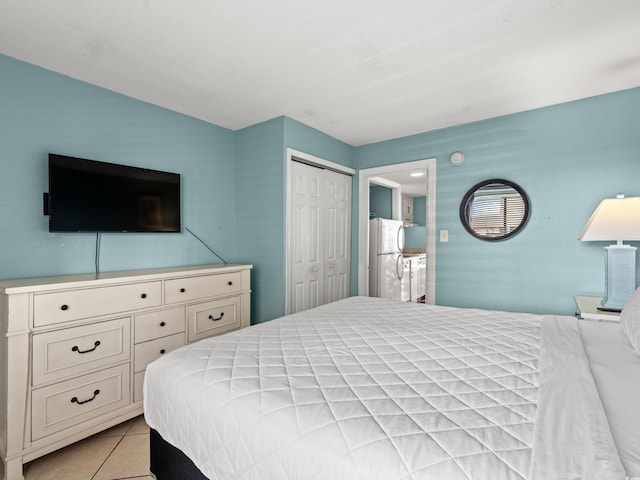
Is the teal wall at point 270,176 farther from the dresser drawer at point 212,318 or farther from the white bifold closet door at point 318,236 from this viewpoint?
the dresser drawer at point 212,318

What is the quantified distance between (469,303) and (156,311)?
275 centimetres

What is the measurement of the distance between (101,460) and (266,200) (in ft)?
7.28

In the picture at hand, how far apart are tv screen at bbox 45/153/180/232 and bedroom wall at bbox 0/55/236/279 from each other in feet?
0.40

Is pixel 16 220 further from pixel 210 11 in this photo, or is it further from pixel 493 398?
pixel 493 398

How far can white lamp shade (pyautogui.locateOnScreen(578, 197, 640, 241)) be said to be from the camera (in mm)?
2023

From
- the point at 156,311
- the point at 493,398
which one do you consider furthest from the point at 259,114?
the point at 493,398

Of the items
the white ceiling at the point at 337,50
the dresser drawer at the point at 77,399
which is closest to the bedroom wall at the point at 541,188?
the white ceiling at the point at 337,50

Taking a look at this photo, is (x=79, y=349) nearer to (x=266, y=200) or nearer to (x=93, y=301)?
(x=93, y=301)

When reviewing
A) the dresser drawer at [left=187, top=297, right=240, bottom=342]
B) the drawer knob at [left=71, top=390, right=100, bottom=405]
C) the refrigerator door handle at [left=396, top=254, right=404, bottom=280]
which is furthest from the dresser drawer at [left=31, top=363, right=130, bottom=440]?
the refrigerator door handle at [left=396, top=254, right=404, bottom=280]

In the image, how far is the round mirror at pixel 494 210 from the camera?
2838 millimetres

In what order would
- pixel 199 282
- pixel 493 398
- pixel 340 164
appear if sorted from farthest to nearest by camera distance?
pixel 340 164 < pixel 199 282 < pixel 493 398

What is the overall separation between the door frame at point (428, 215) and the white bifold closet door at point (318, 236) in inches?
5.9

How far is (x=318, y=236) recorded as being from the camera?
134 inches

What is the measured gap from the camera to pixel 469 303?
3.07 metres
